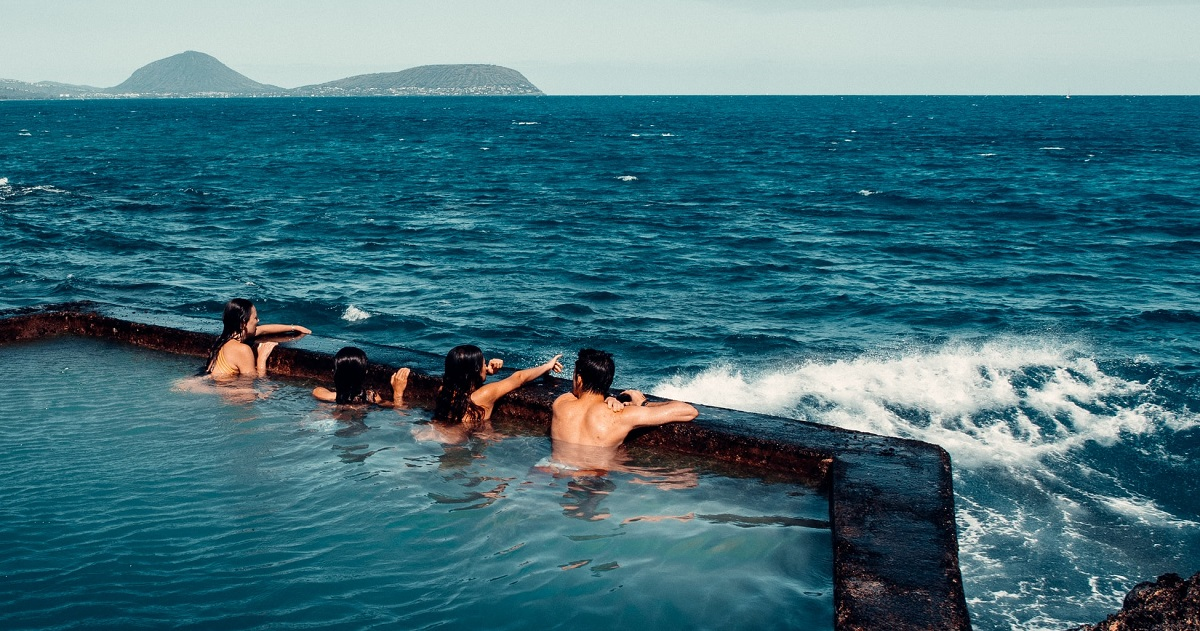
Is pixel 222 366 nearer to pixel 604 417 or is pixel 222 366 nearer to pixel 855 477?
pixel 604 417

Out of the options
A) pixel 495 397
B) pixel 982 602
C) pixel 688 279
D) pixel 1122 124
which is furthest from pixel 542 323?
pixel 1122 124

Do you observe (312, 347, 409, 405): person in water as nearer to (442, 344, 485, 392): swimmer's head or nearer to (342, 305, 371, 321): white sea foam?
(442, 344, 485, 392): swimmer's head

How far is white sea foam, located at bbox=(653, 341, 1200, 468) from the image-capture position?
10.3 metres

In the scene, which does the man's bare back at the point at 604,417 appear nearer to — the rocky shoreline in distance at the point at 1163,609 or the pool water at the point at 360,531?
the pool water at the point at 360,531

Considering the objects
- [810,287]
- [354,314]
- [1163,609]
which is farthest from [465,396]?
[810,287]

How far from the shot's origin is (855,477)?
230 inches

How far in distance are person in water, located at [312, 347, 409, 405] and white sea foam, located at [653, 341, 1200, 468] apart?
4877 mm

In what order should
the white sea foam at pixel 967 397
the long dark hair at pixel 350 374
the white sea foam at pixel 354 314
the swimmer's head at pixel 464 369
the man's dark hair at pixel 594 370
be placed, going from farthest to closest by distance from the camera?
the white sea foam at pixel 354 314, the white sea foam at pixel 967 397, the long dark hair at pixel 350 374, the swimmer's head at pixel 464 369, the man's dark hair at pixel 594 370

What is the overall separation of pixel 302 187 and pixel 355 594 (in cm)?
3247

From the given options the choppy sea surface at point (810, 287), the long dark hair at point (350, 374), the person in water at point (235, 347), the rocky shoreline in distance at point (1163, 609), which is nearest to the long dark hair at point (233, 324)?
the person in water at point (235, 347)

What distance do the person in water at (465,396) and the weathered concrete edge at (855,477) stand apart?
0.84 ft

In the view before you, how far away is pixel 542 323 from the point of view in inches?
624

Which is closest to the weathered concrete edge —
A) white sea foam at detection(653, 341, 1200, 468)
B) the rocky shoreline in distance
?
the rocky shoreline in distance

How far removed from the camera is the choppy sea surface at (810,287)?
8.80 m
